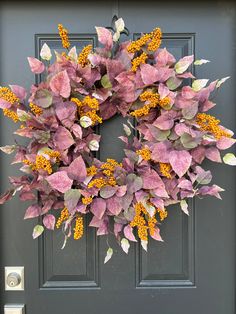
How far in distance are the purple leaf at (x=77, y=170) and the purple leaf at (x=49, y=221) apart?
0.67 feet

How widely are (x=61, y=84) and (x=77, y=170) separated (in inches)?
11.0

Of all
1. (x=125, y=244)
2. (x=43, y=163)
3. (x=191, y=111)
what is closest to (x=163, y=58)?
(x=191, y=111)

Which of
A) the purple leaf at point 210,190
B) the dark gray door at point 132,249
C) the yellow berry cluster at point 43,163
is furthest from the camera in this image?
the dark gray door at point 132,249

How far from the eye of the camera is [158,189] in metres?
1.08

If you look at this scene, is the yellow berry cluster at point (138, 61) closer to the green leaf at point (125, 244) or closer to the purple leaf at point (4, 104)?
the purple leaf at point (4, 104)

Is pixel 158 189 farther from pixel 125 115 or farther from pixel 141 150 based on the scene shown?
pixel 125 115

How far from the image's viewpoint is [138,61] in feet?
3.51

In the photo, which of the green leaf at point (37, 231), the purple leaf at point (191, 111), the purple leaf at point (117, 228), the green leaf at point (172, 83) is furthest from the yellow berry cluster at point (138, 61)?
the green leaf at point (37, 231)

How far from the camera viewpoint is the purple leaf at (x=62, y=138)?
42.0 inches

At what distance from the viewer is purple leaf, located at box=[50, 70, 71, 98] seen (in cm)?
103

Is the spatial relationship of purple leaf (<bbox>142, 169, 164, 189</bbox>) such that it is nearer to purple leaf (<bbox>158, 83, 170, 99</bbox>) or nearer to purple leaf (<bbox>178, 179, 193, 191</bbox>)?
purple leaf (<bbox>178, 179, 193, 191</bbox>)

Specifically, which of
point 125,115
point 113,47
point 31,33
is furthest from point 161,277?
point 31,33

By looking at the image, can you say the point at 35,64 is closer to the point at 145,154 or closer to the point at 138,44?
the point at 138,44

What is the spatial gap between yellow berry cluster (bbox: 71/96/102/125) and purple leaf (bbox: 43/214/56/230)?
1.26 ft
